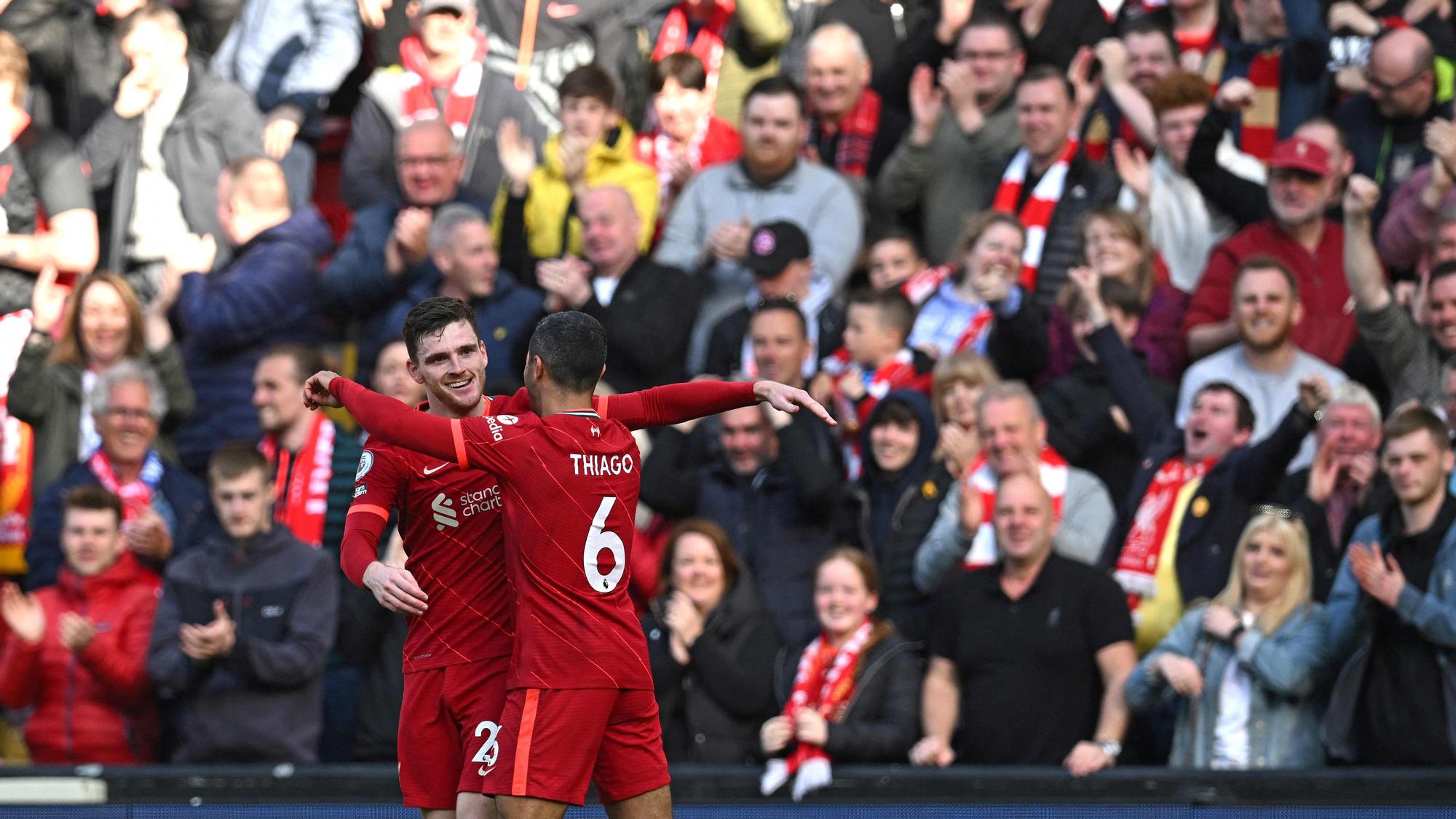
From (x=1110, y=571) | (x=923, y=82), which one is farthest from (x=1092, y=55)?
(x=1110, y=571)

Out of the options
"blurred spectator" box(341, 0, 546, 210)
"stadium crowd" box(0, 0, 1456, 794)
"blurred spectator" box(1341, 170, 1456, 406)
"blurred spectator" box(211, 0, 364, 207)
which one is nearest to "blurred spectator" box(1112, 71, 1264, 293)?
"stadium crowd" box(0, 0, 1456, 794)

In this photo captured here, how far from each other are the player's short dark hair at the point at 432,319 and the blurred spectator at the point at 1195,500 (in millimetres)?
3403

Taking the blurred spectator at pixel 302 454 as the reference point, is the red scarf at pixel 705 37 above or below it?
above

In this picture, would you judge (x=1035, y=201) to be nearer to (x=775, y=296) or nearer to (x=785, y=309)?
(x=775, y=296)

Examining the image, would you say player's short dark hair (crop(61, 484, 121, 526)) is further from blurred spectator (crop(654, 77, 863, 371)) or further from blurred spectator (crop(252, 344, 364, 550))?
blurred spectator (crop(654, 77, 863, 371))

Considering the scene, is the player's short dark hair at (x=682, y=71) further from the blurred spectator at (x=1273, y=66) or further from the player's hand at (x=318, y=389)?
the player's hand at (x=318, y=389)

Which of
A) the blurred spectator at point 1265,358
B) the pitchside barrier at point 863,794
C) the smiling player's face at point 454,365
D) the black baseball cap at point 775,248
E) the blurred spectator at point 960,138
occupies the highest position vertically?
the blurred spectator at point 960,138

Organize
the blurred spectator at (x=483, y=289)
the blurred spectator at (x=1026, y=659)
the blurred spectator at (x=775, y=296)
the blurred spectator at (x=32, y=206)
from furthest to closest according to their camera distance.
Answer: the blurred spectator at (x=32, y=206) < the blurred spectator at (x=483, y=289) < the blurred spectator at (x=775, y=296) < the blurred spectator at (x=1026, y=659)

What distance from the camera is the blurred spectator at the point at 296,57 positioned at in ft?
39.9

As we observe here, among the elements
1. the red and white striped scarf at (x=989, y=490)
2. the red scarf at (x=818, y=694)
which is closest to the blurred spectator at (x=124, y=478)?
the red scarf at (x=818, y=694)

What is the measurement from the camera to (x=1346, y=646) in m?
8.23

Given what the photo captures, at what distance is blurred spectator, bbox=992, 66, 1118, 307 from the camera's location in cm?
1048

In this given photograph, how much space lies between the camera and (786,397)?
20.0 feet

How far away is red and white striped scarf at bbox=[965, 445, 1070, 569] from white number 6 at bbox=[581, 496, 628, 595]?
10.3ft
